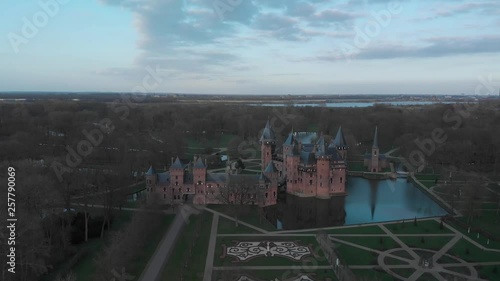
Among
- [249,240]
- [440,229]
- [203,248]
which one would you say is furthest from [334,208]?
[203,248]

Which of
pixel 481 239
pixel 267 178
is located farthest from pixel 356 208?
pixel 481 239

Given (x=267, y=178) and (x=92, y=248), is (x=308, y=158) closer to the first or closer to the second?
(x=267, y=178)

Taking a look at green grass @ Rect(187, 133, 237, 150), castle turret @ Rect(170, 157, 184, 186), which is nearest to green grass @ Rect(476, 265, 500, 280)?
castle turret @ Rect(170, 157, 184, 186)

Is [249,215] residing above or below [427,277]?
below

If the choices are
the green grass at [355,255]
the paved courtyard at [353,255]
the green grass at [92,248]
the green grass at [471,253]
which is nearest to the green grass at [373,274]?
the paved courtyard at [353,255]

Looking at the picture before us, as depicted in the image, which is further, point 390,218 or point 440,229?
point 390,218

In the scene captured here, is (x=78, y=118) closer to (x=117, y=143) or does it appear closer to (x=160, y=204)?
(x=117, y=143)
